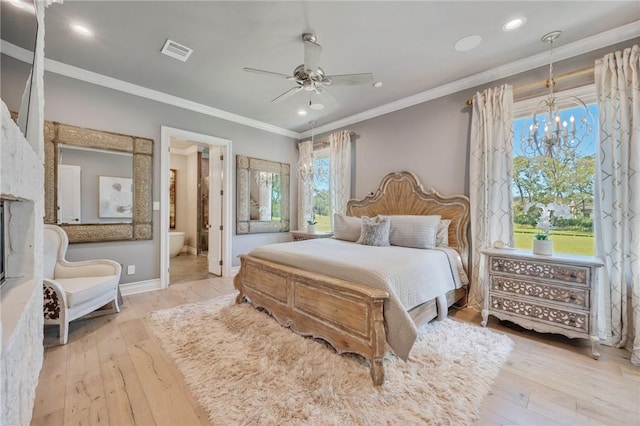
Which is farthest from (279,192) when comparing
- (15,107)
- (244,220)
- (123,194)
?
(15,107)

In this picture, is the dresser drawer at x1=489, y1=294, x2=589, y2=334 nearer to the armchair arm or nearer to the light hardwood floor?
the light hardwood floor

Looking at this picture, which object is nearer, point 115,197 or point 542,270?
point 542,270

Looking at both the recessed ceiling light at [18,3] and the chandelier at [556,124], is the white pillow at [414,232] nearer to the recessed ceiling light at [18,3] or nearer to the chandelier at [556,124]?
the chandelier at [556,124]

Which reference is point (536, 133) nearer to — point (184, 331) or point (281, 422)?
point (281, 422)

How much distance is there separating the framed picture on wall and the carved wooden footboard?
2044 millimetres

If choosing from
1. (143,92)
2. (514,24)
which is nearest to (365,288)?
(514,24)

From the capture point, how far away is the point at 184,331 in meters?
2.47

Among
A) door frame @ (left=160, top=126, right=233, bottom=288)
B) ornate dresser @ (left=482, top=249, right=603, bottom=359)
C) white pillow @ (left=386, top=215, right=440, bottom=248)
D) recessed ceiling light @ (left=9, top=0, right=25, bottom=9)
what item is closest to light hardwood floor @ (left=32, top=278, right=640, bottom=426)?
ornate dresser @ (left=482, top=249, right=603, bottom=359)

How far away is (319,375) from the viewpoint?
183 cm

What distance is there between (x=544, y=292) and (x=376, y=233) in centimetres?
169

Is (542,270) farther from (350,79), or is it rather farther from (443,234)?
(350,79)

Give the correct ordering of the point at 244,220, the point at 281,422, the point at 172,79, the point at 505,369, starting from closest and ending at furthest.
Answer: the point at 281,422 → the point at 505,369 → the point at 172,79 → the point at 244,220

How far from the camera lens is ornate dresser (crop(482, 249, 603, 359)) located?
7.08ft

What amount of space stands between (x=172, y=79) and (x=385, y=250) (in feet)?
11.4
